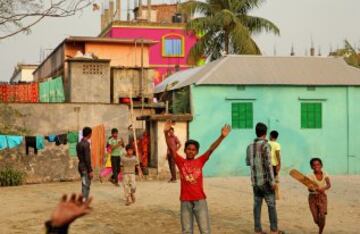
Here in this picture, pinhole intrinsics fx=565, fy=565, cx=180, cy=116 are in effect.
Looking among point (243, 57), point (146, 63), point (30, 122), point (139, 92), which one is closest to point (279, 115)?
point (243, 57)

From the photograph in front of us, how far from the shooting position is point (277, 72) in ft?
70.9

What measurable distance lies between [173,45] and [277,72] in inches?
827

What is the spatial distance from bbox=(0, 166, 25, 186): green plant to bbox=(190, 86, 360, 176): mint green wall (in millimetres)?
6056

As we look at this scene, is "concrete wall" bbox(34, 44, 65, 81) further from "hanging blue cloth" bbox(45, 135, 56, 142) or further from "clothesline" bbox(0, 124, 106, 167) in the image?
"hanging blue cloth" bbox(45, 135, 56, 142)

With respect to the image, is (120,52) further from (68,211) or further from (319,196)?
(68,211)

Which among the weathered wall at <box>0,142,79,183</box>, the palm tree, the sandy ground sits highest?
the palm tree

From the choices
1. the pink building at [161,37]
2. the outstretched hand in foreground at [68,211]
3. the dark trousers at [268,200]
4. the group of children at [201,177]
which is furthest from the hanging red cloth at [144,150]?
the pink building at [161,37]

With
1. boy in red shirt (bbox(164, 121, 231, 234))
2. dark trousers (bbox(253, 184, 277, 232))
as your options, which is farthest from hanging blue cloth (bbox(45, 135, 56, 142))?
boy in red shirt (bbox(164, 121, 231, 234))

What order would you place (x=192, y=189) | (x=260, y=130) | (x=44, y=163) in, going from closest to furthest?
(x=192, y=189), (x=260, y=130), (x=44, y=163)

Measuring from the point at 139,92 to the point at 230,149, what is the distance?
4562 mm

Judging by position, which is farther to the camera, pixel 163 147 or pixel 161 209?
pixel 163 147

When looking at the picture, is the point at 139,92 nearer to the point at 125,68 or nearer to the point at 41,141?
the point at 125,68

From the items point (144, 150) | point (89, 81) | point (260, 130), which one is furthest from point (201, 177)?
point (89, 81)

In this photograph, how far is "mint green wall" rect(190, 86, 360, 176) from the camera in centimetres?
2019
